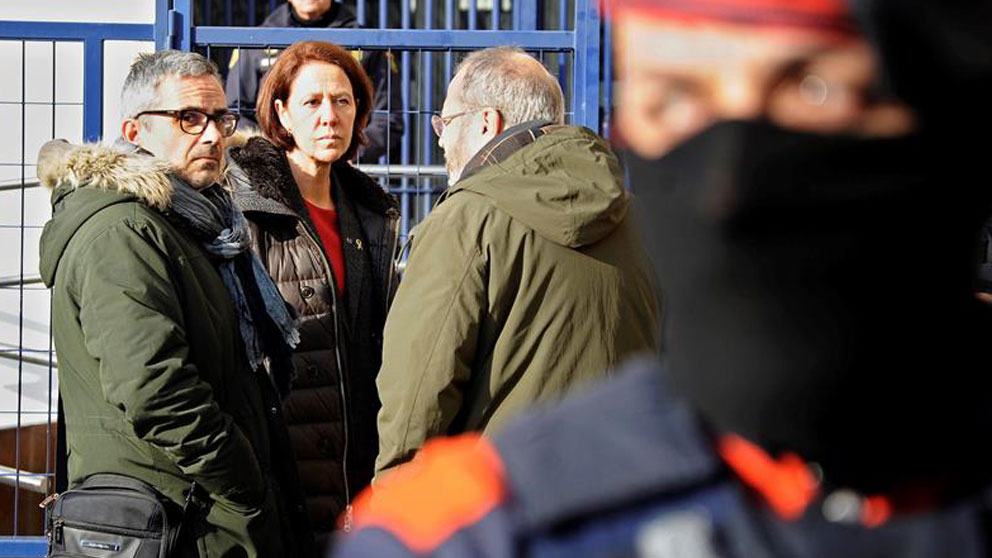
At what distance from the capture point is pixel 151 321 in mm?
3508

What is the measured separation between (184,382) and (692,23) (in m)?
2.72

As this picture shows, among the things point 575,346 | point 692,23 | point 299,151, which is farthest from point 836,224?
point 299,151

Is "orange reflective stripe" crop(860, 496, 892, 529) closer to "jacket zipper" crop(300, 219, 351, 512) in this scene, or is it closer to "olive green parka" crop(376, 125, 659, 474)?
"olive green parka" crop(376, 125, 659, 474)

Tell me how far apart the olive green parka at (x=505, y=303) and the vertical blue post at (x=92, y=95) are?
2.05m

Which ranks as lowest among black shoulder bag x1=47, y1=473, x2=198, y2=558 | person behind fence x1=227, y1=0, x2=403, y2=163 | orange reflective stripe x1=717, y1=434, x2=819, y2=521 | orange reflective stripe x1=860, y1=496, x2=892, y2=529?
black shoulder bag x1=47, y1=473, x2=198, y2=558

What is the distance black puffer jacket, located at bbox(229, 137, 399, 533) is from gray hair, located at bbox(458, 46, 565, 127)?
28.8 inches

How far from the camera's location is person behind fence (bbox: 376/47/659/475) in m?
3.40

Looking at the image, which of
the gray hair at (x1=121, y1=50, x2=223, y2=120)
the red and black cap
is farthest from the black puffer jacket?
the red and black cap

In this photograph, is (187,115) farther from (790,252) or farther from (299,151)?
(790,252)

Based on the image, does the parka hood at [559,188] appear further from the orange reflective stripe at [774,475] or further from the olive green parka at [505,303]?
the orange reflective stripe at [774,475]

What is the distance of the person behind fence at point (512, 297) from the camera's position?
11.1ft

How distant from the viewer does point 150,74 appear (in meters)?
4.16

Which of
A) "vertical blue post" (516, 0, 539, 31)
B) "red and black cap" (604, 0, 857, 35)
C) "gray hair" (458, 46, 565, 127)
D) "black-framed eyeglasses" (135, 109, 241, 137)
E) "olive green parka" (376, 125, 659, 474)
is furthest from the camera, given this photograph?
"vertical blue post" (516, 0, 539, 31)

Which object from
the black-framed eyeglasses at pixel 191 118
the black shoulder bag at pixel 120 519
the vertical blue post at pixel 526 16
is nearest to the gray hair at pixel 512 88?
the black-framed eyeglasses at pixel 191 118
